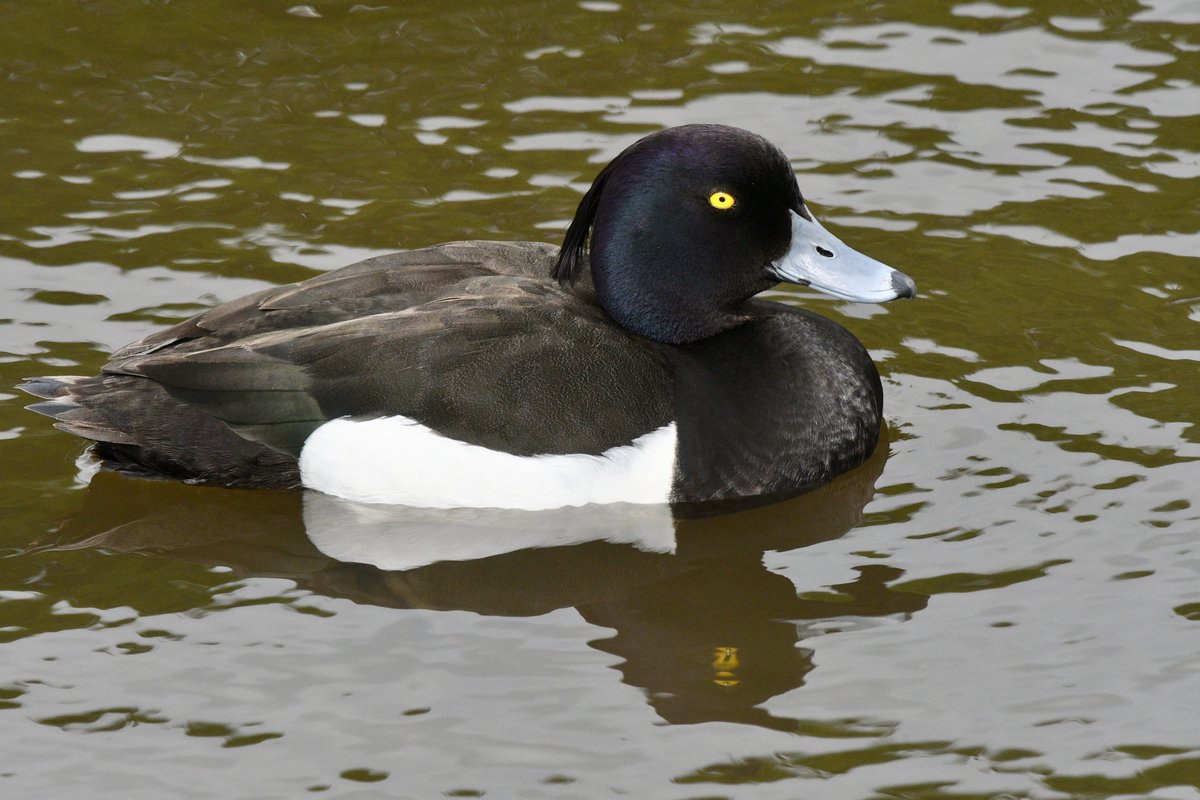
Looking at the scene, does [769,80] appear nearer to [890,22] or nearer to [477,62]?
[890,22]

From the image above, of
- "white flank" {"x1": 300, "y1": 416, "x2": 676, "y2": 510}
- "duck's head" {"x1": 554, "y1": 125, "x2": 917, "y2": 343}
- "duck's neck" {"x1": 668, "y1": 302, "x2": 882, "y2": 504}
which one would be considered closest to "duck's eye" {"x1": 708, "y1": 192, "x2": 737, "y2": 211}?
"duck's head" {"x1": 554, "y1": 125, "x2": 917, "y2": 343}

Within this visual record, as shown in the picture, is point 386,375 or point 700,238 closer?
point 386,375

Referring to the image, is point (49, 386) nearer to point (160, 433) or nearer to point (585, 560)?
point (160, 433)

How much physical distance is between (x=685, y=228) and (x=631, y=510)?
104cm

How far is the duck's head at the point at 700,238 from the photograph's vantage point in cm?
643

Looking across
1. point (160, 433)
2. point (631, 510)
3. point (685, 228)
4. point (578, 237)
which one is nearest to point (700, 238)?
point (685, 228)

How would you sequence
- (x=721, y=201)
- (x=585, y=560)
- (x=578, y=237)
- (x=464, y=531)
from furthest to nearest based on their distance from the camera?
(x=578, y=237) → (x=721, y=201) → (x=464, y=531) → (x=585, y=560)

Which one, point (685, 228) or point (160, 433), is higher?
point (685, 228)

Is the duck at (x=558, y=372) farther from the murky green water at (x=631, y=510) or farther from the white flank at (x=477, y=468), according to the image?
the murky green water at (x=631, y=510)

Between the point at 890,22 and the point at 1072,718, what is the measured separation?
5.46 meters

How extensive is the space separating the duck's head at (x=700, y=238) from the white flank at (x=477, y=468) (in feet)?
1.91

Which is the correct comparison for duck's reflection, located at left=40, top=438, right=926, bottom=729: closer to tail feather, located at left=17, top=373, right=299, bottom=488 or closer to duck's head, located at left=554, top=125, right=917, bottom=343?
tail feather, located at left=17, top=373, right=299, bottom=488

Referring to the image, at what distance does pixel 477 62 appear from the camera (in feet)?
31.1

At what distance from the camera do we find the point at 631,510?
6355 millimetres
